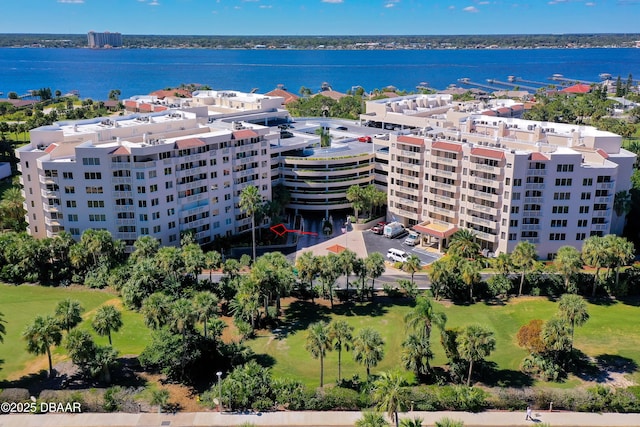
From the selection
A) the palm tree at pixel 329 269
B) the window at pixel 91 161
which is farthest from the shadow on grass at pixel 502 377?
the window at pixel 91 161

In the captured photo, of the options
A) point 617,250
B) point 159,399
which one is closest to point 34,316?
point 159,399

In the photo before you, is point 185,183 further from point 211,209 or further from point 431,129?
point 431,129

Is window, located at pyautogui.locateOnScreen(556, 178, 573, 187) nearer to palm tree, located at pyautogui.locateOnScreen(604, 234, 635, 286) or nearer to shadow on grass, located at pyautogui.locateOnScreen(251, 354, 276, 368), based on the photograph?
palm tree, located at pyautogui.locateOnScreen(604, 234, 635, 286)

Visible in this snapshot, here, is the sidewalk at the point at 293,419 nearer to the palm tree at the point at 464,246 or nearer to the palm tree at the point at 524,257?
the palm tree at the point at 524,257

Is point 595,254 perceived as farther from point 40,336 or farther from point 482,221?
point 40,336

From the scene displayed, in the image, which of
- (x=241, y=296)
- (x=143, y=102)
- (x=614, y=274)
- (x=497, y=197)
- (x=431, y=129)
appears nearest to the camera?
(x=241, y=296)

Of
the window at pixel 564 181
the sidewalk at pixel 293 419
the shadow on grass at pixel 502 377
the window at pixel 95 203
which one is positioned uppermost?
the window at pixel 564 181

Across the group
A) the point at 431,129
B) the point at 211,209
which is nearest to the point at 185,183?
the point at 211,209
